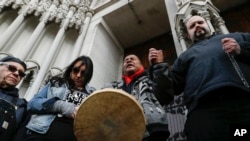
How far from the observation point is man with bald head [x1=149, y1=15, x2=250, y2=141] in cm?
139

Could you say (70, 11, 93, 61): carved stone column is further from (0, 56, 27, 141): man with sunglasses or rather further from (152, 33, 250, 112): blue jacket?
(152, 33, 250, 112): blue jacket

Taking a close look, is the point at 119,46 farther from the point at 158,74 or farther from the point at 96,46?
the point at 158,74

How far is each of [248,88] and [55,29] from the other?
5.48 m

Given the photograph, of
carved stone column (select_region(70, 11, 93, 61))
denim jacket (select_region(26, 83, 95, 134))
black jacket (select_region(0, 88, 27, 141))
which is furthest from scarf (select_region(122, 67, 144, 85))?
carved stone column (select_region(70, 11, 93, 61))

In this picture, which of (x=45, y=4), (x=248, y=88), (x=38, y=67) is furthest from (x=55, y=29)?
(x=248, y=88)

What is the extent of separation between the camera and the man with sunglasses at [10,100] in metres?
1.94

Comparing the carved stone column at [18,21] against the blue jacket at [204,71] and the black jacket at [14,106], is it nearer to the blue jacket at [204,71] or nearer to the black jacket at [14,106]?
the black jacket at [14,106]

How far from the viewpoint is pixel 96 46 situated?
19.7 feet

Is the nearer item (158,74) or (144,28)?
(158,74)

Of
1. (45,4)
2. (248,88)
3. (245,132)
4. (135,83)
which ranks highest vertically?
(45,4)

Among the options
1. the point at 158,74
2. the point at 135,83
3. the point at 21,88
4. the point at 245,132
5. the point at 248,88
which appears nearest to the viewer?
the point at 245,132

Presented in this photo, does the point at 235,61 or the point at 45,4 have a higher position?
the point at 45,4

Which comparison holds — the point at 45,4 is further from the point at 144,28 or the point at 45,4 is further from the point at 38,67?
the point at 144,28

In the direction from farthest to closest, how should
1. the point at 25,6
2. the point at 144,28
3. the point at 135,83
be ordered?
the point at 144,28
the point at 25,6
the point at 135,83
